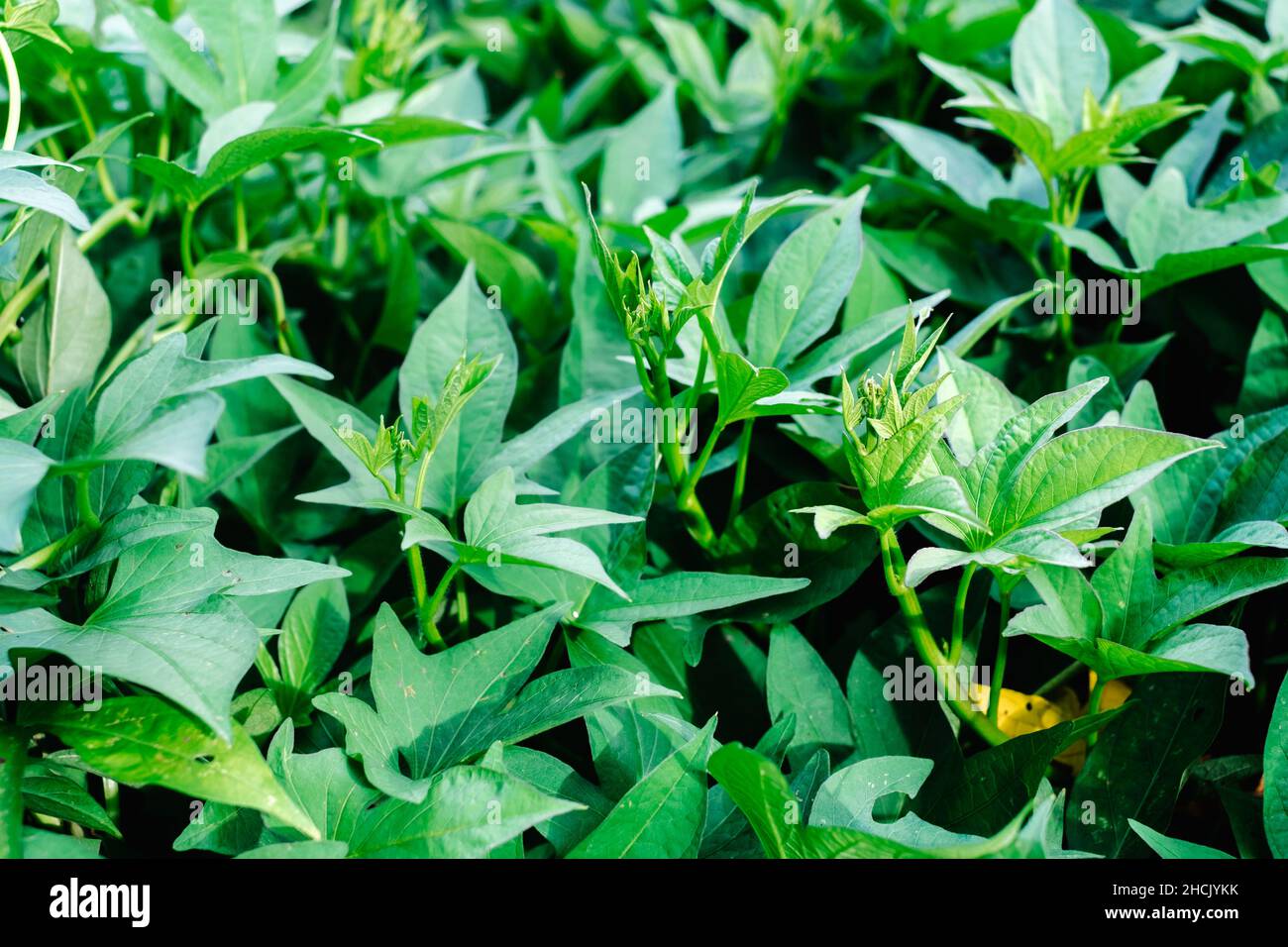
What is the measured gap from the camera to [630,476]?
834mm

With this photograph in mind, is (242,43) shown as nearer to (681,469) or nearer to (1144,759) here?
(681,469)

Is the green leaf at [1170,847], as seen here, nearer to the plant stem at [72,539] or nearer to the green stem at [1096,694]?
the green stem at [1096,694]

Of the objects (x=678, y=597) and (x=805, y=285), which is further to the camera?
(x=805, y=285)

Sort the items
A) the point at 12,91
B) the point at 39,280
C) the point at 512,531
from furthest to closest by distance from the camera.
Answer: the point at 39,280, the point at 12,91, the point at 512,531

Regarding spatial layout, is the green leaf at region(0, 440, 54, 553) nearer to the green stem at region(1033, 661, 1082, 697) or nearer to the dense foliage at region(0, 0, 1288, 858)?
the dense foliage at region(0, 0, 1288, 858)

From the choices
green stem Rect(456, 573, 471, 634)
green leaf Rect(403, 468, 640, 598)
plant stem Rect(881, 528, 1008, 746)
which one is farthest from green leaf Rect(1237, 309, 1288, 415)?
green stem Rect(456, 573, 471, 634)

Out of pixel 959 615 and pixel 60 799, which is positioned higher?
pixel 959 615

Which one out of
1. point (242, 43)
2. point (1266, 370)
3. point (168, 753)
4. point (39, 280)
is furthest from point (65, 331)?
point (1266, 370)

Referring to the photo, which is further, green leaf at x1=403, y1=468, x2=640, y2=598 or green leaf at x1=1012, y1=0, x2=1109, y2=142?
green leaf at x1=1012, y1=0, x2=1109, y2=142

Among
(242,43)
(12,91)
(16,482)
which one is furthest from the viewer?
(242,43)

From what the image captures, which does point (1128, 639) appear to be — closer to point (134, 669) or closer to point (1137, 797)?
point (1137, 797)

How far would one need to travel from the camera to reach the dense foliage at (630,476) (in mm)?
653

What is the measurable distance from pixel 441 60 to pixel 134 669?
1314 millimetres

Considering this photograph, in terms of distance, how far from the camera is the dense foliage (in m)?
0.65
